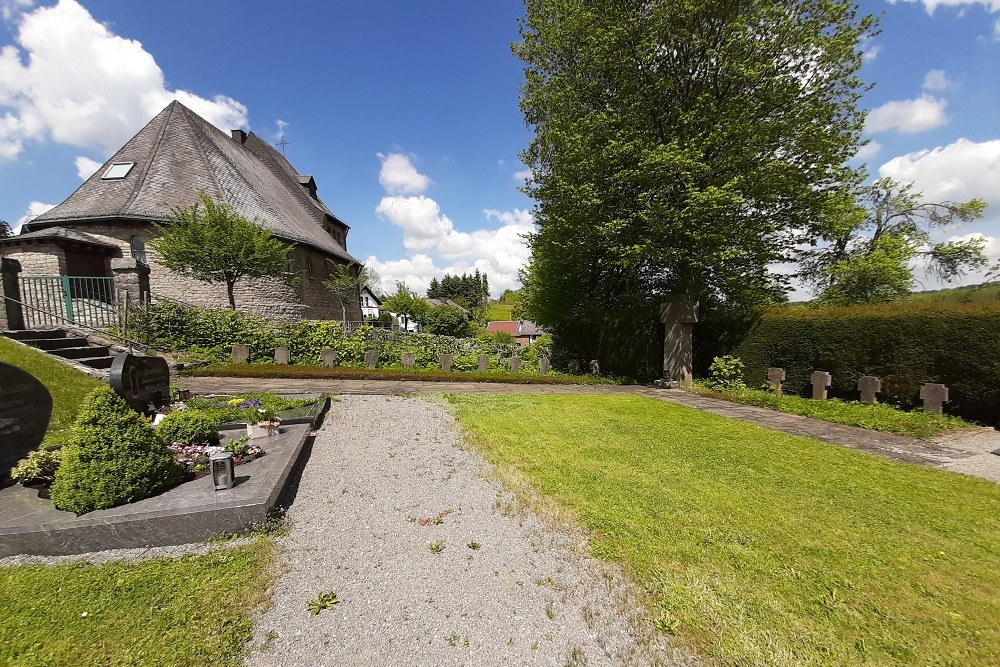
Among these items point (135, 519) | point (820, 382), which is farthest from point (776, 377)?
point (135, 519)

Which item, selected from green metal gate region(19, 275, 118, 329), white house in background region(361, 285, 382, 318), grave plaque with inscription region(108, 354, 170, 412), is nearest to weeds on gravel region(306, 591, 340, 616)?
grave plaque with inscription region(108, 354, 170, 412)

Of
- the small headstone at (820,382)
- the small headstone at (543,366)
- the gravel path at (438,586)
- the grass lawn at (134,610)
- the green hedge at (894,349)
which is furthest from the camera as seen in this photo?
the small headstone at (543,366)

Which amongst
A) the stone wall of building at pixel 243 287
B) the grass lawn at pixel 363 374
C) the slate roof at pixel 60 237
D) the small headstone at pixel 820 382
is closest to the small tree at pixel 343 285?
the stone wall of building at pixel 243 287

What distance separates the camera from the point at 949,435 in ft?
24.3

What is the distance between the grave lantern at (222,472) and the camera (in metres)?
4.07

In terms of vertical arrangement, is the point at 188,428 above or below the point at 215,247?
below

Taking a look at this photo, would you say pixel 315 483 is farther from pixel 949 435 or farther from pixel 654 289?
pixel 654 289

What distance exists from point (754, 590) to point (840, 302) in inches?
776

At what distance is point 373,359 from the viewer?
15641 mm

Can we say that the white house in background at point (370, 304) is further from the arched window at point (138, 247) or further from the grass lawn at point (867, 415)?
the grass lawn at point (867, 415)

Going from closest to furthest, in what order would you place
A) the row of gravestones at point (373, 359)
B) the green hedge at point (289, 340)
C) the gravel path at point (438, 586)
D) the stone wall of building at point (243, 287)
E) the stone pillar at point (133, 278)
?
1. the gravel path at point (438, 586)
2. the stone pillar at point (133, 278)
3. the row of gravestones at point (373, 359)
4. the green hedge at point (289, 340)
5. the stone wall of building at point (243, 287)

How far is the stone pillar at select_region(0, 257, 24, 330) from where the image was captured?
8289mm

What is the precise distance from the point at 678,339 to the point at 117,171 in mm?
31168

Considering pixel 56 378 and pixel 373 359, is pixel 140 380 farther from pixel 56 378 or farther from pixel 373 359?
pixel 373 359
